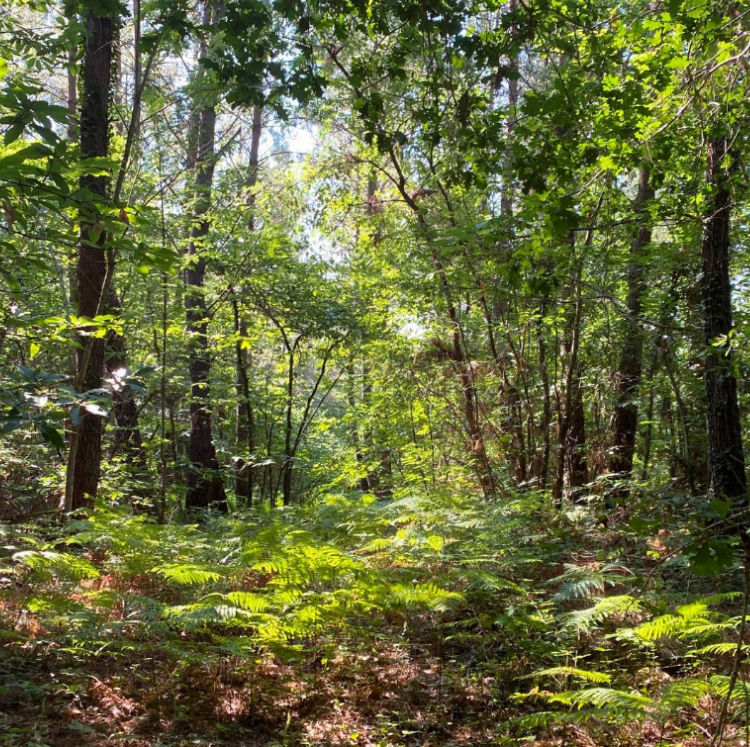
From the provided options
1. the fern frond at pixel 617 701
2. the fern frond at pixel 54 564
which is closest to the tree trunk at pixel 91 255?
the fern frond at pixel 54 564

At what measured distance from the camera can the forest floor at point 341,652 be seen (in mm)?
3201

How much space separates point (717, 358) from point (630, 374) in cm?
192

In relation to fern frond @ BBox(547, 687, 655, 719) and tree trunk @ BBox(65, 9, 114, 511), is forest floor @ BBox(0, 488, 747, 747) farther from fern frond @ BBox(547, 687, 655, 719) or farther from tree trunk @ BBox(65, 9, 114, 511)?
tree trunk @ BBox(65, 9, 114, 511)

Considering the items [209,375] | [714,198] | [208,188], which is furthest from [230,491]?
[714,198]

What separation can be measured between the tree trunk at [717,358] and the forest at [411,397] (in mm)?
37

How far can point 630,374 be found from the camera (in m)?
8.39

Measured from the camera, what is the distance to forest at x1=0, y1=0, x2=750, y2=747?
337 cm

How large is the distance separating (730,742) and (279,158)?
73.2 ft

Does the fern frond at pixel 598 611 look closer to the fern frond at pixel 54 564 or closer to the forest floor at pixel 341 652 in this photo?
the forest floor at pixel 341 652

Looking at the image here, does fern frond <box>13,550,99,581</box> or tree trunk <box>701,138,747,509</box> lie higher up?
tree trunk <box>701,138,747,509</box>

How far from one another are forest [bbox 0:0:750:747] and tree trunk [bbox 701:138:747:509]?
37 millimetres

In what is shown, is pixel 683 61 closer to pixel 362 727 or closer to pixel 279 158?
pixel 362 727

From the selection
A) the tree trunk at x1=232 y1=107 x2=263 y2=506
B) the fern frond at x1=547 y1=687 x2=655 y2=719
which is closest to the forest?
the fern frond at x1=547 y1=687 x2=655 y2=719

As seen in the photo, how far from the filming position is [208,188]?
31.1 feet
